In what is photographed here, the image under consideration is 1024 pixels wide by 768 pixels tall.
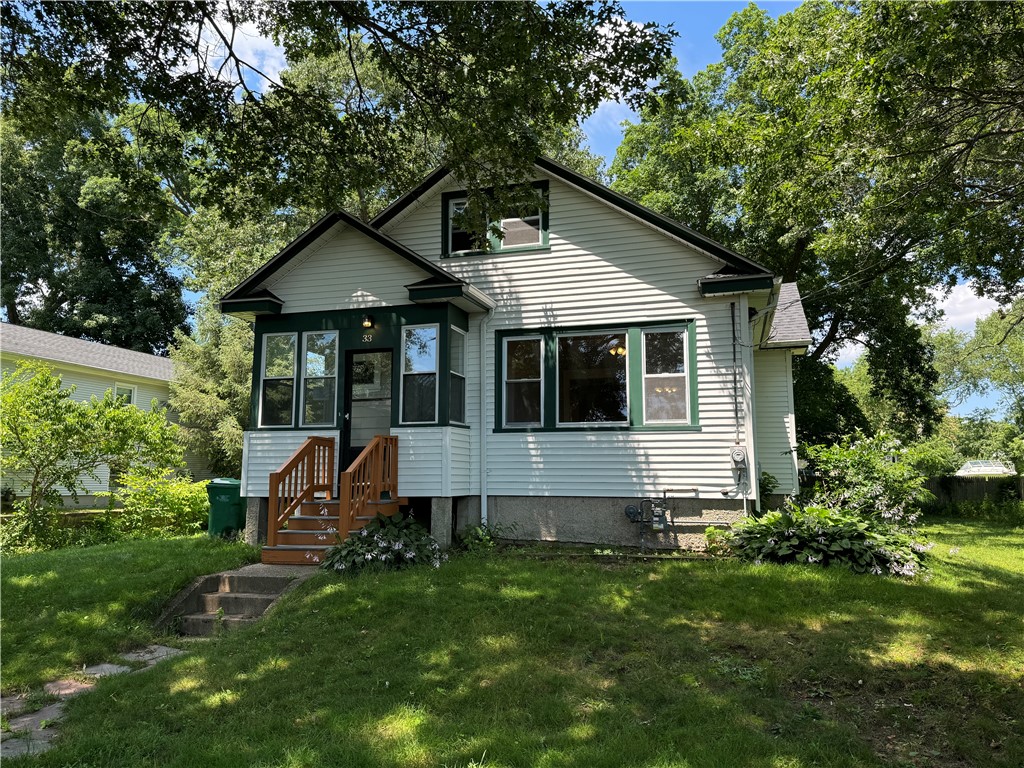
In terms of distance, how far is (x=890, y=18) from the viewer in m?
6.76

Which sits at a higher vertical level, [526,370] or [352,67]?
[352,67]

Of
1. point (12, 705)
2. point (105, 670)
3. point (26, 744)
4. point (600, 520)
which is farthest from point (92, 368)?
point (26, 744)

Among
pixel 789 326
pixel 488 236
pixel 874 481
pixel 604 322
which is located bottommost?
pixel 874 481

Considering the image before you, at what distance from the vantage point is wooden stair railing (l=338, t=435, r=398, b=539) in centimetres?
829

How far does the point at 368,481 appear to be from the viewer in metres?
8.91

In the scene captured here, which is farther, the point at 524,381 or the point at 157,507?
the point at 157,507

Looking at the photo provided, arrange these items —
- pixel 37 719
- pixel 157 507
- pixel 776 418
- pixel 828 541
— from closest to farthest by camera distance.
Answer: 1. pixel 37 719
2. pixel 828 541
3. pixel 157 507
4. pixel 776 418

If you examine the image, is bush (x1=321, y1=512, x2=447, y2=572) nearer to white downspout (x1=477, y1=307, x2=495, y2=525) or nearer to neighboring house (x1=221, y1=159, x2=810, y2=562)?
neighboring house (x1=221, y1=159, x2=810, y2=562)

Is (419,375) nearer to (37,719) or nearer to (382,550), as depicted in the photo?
(382,550)

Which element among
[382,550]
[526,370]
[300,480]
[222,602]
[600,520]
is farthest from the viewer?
[526,370]

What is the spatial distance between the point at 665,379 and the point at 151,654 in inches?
291

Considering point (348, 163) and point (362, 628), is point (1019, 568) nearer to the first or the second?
point (362, 628)

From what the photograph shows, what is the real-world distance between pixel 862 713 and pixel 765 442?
9.36m

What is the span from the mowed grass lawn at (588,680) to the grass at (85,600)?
3.11 feet
